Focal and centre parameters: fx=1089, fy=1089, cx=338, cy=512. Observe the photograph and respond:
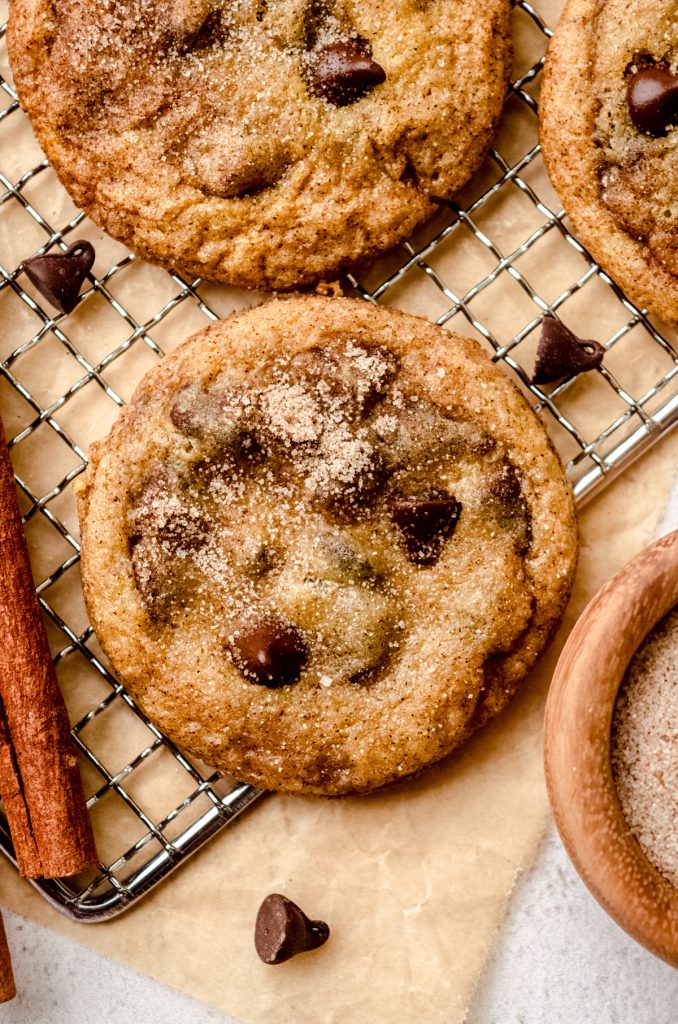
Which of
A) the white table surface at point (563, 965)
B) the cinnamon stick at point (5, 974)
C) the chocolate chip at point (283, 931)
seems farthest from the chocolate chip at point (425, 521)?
the cinnamon stick at point (5, 974)

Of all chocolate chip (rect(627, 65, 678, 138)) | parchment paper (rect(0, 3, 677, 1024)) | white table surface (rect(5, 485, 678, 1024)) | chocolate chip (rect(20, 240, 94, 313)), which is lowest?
white table surface (rect(5, 485, 678, 1024))

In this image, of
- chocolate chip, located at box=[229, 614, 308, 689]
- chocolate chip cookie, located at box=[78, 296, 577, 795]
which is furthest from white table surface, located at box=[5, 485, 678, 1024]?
chocolate chip, located at box=[229, 614, 308, 689]

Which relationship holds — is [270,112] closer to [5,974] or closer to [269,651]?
[269,651]

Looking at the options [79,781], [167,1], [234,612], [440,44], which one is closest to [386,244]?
[440,44]

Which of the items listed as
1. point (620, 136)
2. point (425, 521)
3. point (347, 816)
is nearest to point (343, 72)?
point (620, 136)

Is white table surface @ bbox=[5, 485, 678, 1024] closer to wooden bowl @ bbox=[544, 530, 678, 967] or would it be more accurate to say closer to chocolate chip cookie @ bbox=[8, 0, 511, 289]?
wooden bowl @ bbox=[544, 530, 678, 967]

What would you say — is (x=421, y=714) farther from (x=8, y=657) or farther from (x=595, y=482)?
(x=8, y=657)
